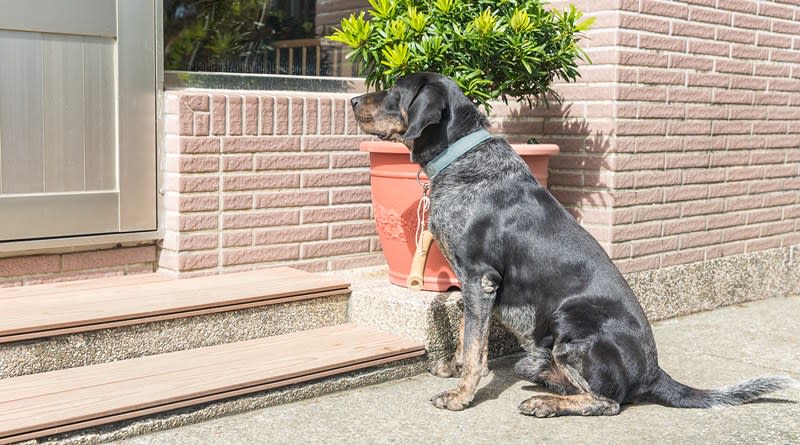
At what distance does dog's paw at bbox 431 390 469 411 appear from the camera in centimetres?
409

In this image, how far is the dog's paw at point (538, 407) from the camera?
159 inches

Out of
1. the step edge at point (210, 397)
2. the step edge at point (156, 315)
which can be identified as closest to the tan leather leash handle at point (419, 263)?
the step edge at point (156, 315)

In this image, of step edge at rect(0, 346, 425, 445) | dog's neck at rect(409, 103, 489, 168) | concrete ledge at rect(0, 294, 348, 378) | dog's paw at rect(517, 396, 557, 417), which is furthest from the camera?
dog's neck at rect(409, 103, 489, 168)

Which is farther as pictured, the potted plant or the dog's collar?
the potted plant

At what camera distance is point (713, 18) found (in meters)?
6.17

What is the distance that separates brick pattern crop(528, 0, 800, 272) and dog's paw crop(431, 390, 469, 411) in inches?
78.6

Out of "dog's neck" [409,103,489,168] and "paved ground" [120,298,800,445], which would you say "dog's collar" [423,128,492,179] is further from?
"paved ground" [120,298,800,445]

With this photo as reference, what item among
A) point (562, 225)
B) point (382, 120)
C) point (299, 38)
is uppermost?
point (299, 38)

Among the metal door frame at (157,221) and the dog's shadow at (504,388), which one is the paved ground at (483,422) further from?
the metal door frame at (157,221)

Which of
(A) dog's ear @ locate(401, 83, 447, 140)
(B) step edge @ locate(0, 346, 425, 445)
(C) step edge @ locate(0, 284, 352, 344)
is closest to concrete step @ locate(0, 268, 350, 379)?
(C) step edge @ locate(0, 284, 352, 344)

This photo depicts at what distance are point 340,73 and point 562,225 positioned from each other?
7.28 ft

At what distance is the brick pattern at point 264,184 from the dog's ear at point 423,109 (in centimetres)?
130

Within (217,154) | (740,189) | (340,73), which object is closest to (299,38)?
(340,73)

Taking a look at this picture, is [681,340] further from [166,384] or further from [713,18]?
[166,384]
